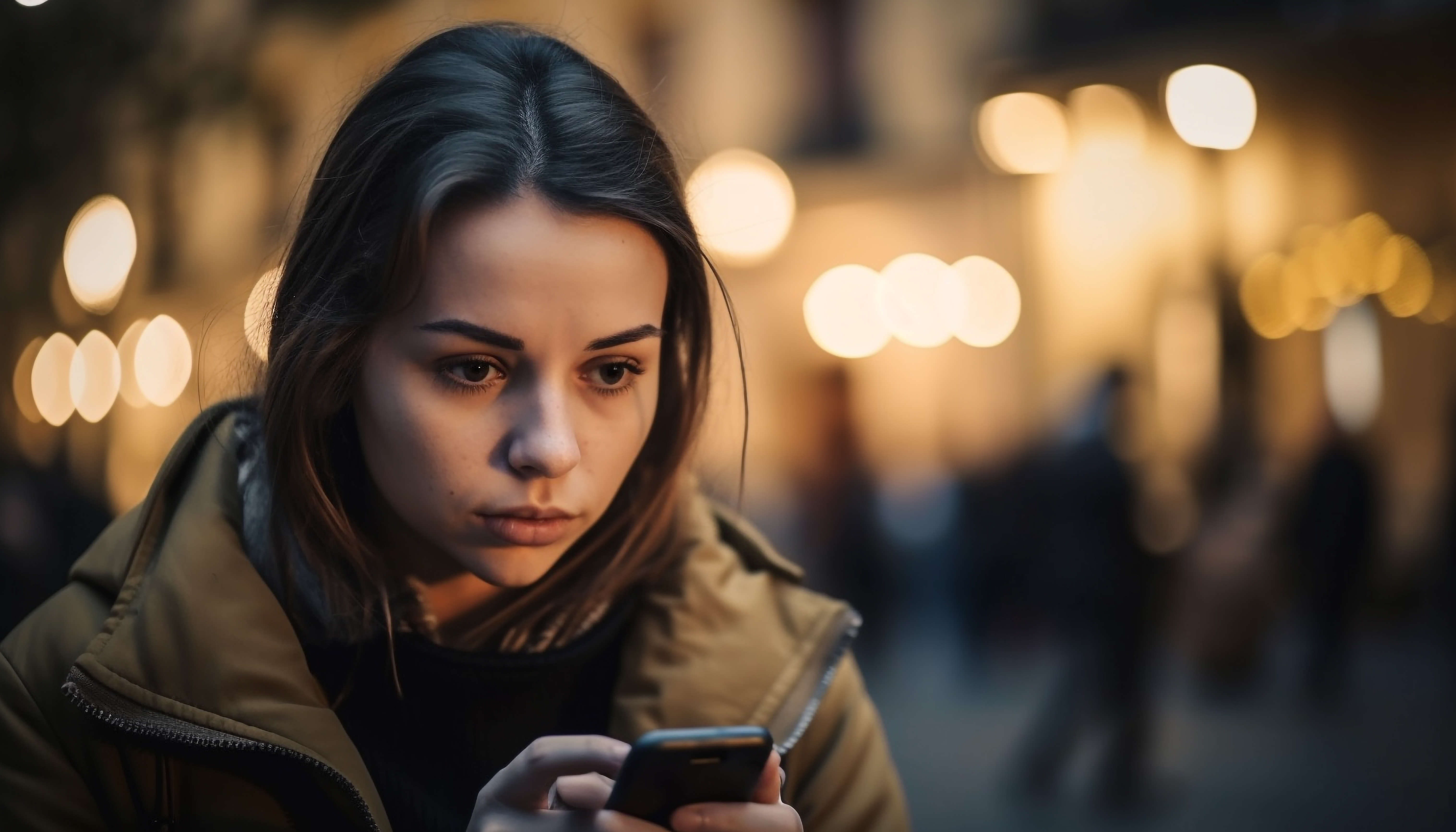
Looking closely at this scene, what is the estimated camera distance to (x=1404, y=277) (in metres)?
12.9

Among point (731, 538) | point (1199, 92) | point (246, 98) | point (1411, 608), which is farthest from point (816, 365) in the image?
point (731, 538)

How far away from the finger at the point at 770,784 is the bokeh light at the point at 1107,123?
1337cm

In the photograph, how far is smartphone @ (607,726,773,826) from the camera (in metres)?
1.44

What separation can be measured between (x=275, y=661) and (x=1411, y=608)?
40.7 feet

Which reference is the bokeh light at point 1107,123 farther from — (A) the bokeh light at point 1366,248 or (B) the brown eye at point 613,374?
(B) the brown eye at point 613,374

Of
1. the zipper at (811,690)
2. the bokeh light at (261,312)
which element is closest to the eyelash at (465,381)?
the bokeh light at (261,312)

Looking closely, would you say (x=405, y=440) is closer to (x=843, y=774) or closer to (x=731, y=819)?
(x=731, y=819)

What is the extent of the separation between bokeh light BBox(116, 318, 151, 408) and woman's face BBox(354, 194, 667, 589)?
14.0 meters

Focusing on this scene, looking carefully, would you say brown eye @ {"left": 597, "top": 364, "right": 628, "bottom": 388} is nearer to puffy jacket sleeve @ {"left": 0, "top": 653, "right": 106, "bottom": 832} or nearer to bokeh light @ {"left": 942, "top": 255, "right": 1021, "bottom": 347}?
puffy jacket sleeve @ {"left": 0, "top": 653, "right": 106, "bottom": 832}

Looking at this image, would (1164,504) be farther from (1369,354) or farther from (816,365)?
(816,365)

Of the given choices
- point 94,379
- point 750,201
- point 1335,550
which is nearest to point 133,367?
point 94,379

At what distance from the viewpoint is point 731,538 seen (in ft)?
7.47

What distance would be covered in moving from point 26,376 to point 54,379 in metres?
3.09

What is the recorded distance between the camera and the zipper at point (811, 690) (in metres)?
1.94
